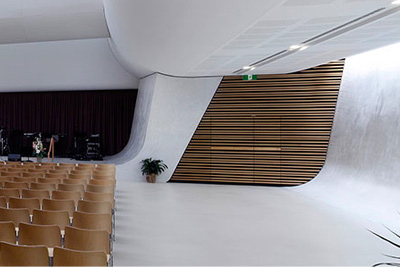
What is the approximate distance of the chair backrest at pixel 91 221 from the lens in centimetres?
401

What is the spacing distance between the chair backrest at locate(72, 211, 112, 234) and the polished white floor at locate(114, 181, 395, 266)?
559mm

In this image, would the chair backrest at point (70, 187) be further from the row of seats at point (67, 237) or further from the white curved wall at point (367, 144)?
the white curved wall at point (367, 144)

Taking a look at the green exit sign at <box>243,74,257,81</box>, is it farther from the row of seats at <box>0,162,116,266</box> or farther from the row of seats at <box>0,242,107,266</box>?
the row of seats at <box>0,242,107,266</box>

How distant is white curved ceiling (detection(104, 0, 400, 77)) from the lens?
4410 millimetres

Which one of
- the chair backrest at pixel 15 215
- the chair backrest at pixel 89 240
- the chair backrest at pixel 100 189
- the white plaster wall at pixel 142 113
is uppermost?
the white plaster wall at pixel 142 113

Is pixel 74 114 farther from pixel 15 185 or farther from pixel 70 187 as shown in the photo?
pixel 70 187

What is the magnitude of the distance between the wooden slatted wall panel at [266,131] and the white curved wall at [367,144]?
0.41 meters

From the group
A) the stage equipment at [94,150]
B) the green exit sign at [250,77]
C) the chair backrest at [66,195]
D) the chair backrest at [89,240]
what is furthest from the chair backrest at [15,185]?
the stage equipment at [94,150]

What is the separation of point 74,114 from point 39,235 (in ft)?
41.5

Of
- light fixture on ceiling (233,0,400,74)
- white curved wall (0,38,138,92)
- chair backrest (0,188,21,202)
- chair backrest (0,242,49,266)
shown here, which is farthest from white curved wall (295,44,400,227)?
→ white curved wall (0,38,138,92)

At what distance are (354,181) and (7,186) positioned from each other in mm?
7191

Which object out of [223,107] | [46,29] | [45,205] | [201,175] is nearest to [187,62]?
[223,107]

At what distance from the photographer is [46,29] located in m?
10.9

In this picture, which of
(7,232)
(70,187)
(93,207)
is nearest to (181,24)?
(93,207)
